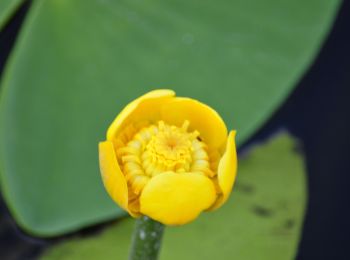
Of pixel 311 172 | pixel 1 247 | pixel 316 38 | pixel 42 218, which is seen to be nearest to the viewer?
pixel 42 218

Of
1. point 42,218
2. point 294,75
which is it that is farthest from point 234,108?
point 42,218

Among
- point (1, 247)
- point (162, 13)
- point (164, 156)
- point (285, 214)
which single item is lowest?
point (1, 247)

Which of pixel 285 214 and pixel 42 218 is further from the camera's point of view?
pixel 285 214

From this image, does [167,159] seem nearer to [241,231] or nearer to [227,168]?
[227,168]

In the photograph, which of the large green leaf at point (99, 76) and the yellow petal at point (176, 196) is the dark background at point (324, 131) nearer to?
the large green leaf at point (99, 76)

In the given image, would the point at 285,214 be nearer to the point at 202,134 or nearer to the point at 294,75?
the point at 294,75

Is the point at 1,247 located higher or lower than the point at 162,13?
lower
